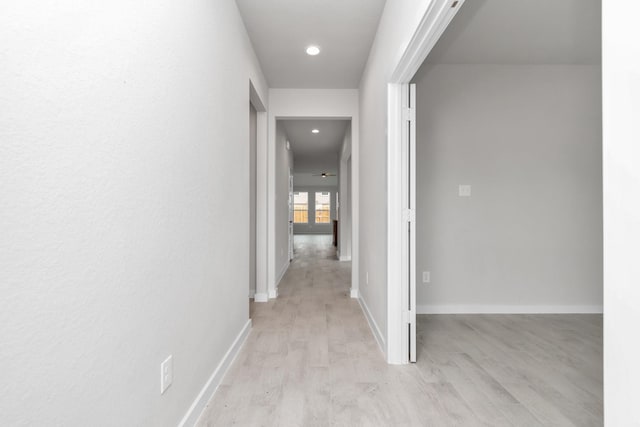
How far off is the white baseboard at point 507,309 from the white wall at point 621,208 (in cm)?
301

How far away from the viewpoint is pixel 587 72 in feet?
11.7

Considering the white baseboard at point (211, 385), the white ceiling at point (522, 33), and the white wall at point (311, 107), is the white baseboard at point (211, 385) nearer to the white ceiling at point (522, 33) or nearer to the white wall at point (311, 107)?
the white wall at point (311, 107)

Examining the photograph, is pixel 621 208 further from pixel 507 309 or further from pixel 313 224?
pixel 313 224

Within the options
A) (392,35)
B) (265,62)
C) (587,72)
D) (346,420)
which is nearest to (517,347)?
Answer: (346,420)

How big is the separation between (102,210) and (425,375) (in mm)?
2020

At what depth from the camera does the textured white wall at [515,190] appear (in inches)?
140

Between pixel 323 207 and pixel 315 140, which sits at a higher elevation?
pixel 315 140

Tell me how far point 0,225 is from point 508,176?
3902 millimetres

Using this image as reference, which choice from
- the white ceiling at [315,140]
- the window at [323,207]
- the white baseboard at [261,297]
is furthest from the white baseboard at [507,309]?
the window at [323,207]

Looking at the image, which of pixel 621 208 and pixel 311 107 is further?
pixel 311 107

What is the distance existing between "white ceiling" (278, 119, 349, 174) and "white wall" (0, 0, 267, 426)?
3.84 metres

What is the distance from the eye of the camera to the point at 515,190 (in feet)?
11.8

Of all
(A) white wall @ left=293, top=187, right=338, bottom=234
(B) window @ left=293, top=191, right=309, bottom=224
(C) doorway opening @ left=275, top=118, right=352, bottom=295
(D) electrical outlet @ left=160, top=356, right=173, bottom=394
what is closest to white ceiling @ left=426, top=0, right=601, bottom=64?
(C) doorway opening @ left=275, top=118, right=352, bottom=295

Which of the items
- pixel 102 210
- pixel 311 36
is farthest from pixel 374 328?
pixel 311 36
